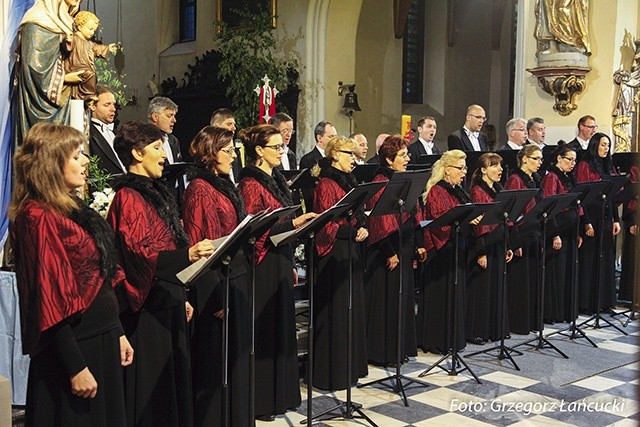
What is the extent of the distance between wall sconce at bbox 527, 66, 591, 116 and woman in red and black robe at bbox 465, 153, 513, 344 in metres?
3.10

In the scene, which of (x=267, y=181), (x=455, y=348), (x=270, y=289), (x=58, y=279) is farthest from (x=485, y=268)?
(x=58, y=279)

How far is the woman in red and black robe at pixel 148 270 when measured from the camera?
373 cm

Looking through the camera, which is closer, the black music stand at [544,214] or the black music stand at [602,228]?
the black music stand at [544,214]

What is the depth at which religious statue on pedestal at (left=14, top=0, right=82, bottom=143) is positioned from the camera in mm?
4992

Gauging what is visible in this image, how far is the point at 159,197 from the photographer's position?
3799mm

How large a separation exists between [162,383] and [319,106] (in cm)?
1011

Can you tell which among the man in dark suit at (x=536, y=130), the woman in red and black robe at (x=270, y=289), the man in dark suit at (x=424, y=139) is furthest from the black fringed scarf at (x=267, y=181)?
the man in dark suit at (x=536, y=130)

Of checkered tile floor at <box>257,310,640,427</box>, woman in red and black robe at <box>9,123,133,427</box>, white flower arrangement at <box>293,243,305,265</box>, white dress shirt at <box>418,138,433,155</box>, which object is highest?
white dress shirt at <box>418,138,433,155</box>

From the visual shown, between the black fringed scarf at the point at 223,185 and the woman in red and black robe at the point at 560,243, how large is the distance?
420 cm

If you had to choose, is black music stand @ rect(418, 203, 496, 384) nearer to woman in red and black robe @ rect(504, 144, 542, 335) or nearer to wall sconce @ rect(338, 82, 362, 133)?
woman in red and black robe @ rect(504, 144, 542, 335)

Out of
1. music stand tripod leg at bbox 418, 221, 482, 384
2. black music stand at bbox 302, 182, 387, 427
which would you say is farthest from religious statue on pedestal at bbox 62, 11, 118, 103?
music stand tripod leg at bbox 418, 221, 482, 384

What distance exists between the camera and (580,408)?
18.1 feet

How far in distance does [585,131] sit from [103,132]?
17.5 ft

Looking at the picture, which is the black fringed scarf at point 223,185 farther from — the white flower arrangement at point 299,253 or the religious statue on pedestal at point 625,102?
the religious statue on pedestal at point 625,102
